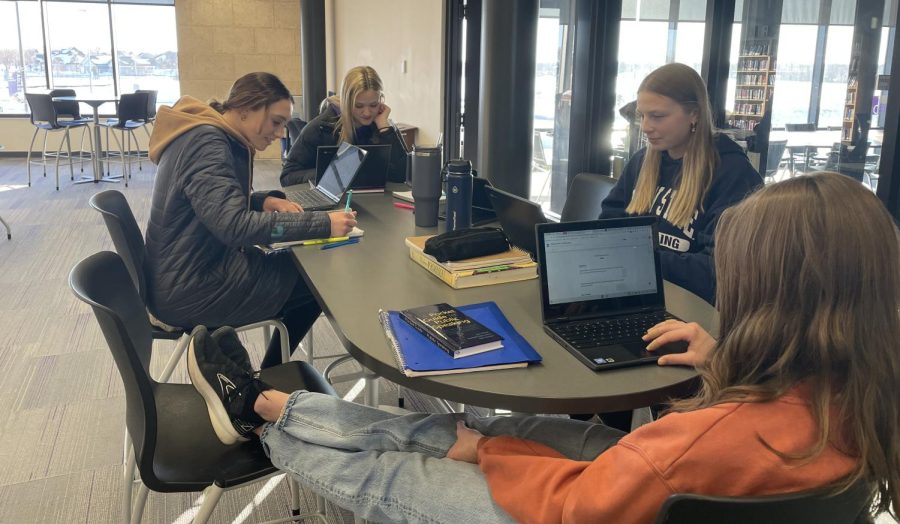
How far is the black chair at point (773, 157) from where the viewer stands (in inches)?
124

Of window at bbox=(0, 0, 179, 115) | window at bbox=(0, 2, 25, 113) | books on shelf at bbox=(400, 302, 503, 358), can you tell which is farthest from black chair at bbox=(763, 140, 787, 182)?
window at bbox=(0, 2, 25, 113)

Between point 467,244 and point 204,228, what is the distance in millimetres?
830

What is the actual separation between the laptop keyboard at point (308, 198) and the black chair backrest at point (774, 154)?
1951 millimetres

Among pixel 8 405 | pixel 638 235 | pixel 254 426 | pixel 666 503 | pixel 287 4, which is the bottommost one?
pixel 8 405

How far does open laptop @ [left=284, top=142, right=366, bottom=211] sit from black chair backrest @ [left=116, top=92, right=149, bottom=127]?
5.89 m

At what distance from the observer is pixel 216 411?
1.42m

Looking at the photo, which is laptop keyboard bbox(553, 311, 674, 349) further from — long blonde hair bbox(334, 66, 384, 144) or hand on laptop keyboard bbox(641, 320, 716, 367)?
long blonde hair bbox(334, 66, 384, 144)

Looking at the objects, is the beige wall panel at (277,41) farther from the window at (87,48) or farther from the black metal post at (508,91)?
the black metal post at (508,91)

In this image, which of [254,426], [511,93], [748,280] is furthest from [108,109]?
[748,280]

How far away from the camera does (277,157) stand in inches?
417

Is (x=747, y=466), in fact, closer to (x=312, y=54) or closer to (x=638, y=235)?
(x=638, y=235)

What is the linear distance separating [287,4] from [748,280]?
1041cm

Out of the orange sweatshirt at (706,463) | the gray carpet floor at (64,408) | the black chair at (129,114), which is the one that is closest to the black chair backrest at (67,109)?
the black chair at (129,114)

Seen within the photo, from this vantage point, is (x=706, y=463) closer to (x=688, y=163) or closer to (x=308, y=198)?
(x=688, y=163)
